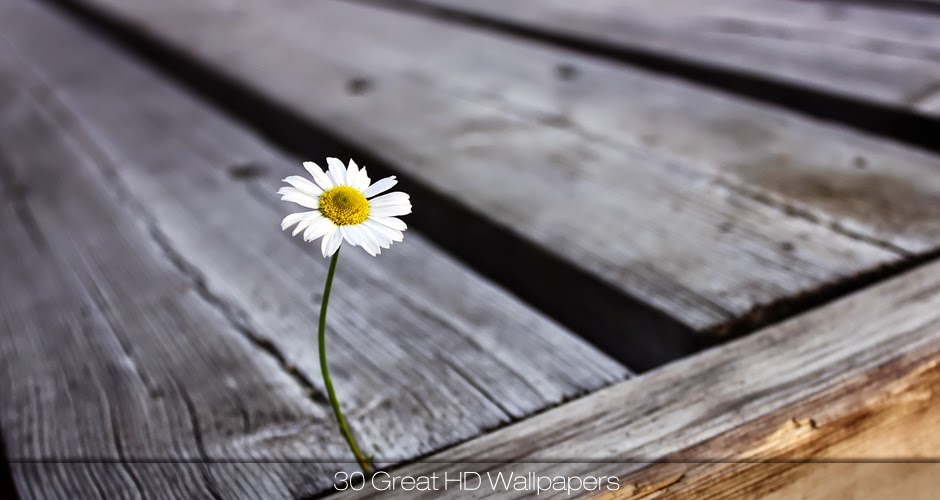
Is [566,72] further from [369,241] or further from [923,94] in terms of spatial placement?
[369,241]

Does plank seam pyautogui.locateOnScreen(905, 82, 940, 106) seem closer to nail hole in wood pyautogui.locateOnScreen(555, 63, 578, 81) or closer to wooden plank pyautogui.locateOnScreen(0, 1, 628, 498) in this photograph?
nail hole in wood pyautogui.locateOnScreen(555, 63, 578, 81)

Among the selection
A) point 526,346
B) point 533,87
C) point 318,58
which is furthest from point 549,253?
point 318,58

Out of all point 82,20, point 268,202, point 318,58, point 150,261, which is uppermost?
point 82,20

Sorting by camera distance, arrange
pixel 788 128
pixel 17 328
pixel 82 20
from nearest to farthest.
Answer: pixel 17 328, pixel 788 128, pixel 82 20

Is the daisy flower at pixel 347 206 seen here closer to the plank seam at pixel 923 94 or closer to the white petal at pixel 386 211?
the white petal at pixel 386 211

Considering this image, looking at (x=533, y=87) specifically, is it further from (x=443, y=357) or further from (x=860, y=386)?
(x=860, y=386)
